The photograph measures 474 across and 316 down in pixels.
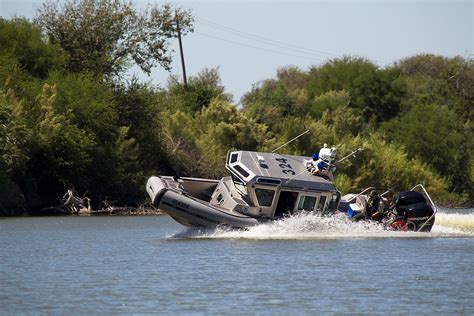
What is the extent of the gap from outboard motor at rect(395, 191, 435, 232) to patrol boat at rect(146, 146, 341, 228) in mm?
2264

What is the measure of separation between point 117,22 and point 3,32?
25.4 ft

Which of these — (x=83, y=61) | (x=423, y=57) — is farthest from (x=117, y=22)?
(x=423, y=57)

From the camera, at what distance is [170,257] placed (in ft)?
97.7

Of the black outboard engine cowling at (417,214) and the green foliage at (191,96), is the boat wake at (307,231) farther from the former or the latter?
the green foliage at (191,96)

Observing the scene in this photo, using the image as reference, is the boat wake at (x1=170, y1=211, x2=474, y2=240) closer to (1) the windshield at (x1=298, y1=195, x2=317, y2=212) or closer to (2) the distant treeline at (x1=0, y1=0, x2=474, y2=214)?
(1) the windshield at (x1=298, y1=195, x2=317, y2=212)

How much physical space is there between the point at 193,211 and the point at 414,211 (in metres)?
6.96

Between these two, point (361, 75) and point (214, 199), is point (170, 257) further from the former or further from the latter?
point (361, 75)

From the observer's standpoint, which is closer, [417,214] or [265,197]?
[265,197]

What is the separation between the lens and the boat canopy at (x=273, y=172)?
34406mm

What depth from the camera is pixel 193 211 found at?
3378 cm

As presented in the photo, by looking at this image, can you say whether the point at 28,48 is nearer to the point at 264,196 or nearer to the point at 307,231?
the point at 264,196

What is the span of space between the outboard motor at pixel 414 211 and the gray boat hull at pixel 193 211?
193 inches

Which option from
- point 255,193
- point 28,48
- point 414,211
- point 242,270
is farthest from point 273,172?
point 28,48

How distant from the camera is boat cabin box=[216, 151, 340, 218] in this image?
113 ft
